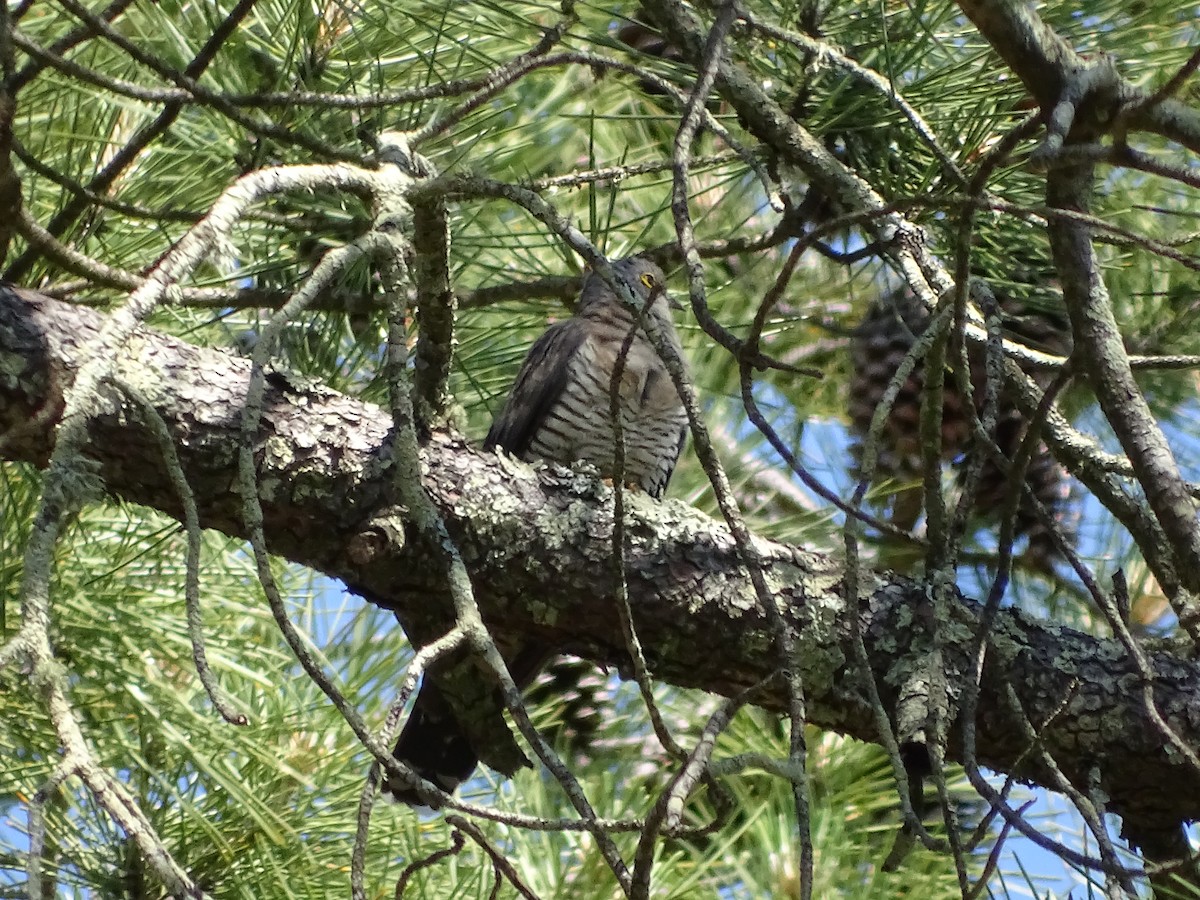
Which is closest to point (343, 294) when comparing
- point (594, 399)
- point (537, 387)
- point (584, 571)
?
point (537, 387)

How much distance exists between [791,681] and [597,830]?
26cm

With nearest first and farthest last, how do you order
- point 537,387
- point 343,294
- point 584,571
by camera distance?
point 584,571
point 343,294
point 537,387

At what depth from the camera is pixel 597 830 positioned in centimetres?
98

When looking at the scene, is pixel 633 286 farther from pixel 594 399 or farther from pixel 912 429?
pixel 912 429

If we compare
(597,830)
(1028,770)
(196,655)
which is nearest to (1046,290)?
(1028,770)

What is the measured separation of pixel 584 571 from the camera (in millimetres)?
1752

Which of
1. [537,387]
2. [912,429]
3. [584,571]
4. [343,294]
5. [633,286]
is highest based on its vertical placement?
[912,429]

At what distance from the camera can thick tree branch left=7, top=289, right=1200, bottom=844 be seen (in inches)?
65.7

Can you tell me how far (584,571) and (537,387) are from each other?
0.94m

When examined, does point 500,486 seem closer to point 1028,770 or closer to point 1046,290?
point 1028,770

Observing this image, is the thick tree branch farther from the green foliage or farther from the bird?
the bird

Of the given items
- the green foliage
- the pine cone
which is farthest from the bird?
the pine cone

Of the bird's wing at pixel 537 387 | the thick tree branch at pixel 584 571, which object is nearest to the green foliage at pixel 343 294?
the bird's wing at pixel 537 387

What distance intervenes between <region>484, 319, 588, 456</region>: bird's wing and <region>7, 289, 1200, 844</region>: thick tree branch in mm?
799
